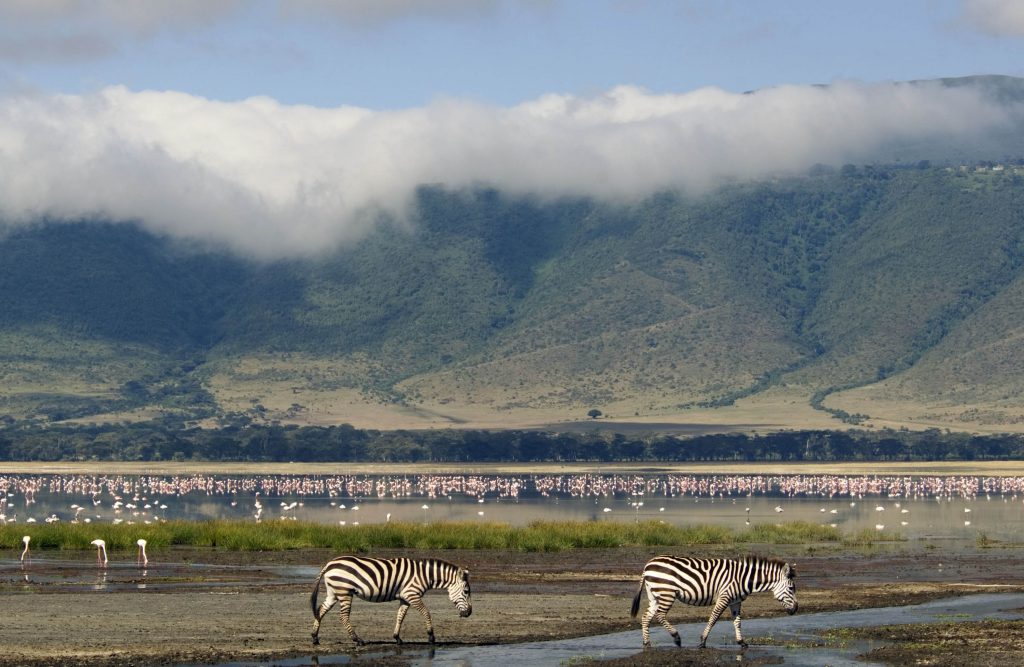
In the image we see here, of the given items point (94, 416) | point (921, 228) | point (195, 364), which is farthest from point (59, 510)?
point (921, 228)

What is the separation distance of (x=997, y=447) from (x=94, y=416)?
79.4 metres

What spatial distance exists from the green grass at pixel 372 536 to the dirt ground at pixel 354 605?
1.06 meters

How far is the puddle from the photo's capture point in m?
23.0

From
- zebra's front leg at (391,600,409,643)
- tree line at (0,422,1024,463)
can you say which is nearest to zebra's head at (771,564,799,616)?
zebra's front leg at (391,600,409,643)

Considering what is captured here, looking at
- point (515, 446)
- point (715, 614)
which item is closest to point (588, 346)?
point (515, 446)

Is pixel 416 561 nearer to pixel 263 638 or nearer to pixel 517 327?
pixel 263 638

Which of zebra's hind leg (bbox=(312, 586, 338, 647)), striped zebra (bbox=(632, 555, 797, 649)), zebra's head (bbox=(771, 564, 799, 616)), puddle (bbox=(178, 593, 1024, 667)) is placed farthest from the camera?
zebra's head (bbox=(771, 564, 799, 616))

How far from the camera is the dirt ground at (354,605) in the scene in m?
23.5

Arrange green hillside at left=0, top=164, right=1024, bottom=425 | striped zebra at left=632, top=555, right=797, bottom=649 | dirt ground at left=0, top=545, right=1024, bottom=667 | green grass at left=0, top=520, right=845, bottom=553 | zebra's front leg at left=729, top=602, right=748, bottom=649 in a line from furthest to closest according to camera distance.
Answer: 1. green hillside at left=0, top=164, right=1024, bottom=425
2. green grass at left=0, top=520, right=845, bottom=553
3. zebra's front leg at left=729, top=602, right=748, bottom=649
4. striped zebra at left=632, top=555, right=797, bottom=649
5. dirt ground at left=0, top=545, right=1024, bottom=667

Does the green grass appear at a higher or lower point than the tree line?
lower

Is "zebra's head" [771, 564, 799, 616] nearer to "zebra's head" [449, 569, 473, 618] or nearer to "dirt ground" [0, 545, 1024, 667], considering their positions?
"dirt ground" [0, 545, 1024, 667]

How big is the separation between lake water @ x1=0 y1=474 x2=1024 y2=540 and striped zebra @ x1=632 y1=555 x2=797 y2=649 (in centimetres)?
2750

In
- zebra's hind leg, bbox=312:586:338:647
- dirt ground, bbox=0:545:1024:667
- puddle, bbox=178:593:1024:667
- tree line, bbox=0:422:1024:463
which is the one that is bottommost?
puddle, bbox=178:593:1024:667

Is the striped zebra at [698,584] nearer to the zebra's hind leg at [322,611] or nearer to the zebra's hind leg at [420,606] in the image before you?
the zebra's hind leg at [420,606]
